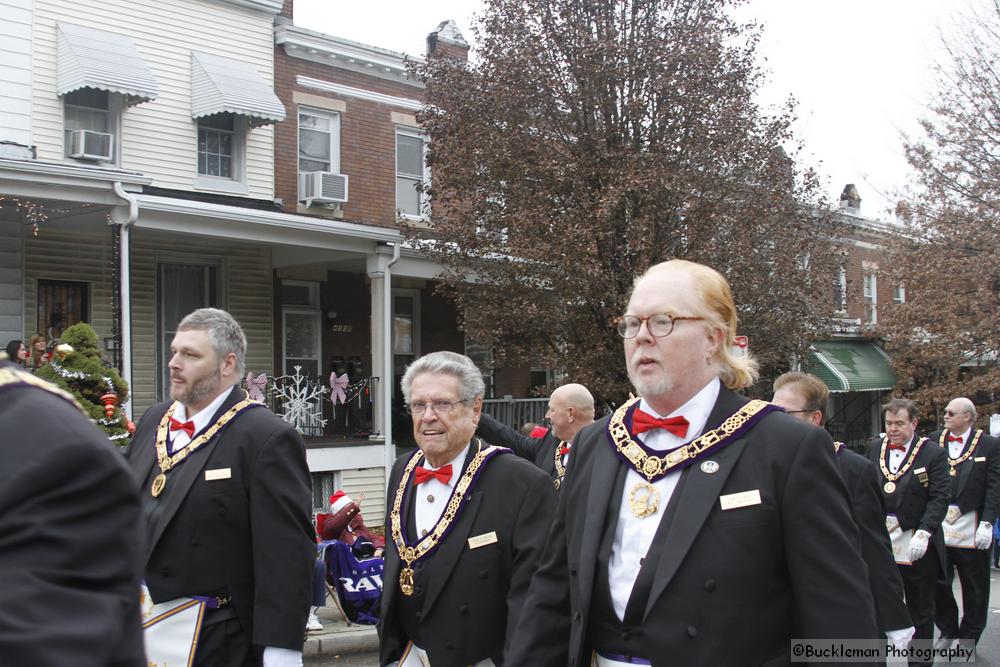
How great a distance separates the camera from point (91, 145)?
1556cm

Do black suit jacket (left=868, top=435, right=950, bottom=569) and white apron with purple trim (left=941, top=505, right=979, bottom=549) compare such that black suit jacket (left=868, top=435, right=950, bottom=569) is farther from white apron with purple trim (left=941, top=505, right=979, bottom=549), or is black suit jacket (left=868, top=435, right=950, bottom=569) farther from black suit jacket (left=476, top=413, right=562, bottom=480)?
black suit jacket (left=476, top=413, right=562, bottom=480)

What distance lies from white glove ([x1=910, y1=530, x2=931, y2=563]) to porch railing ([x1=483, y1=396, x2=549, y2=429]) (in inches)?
449

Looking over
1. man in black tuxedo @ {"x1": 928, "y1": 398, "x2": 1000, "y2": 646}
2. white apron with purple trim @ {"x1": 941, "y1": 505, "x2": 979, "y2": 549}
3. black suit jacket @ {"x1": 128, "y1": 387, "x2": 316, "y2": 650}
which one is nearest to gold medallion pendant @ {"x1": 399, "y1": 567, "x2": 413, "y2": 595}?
black suit jacket @ {"x1": 128, "y1": 387, "x2": 316, "y2": 650}

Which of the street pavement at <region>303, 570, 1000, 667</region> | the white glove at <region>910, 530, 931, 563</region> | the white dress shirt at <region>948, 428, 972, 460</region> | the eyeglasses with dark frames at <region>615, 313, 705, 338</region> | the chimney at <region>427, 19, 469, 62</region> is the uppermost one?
the chimney at <region>427, 19, 469, 62</region>

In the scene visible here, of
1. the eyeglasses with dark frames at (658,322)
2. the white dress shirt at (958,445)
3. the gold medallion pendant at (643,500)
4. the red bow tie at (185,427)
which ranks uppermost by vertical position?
the eyeglasses with dark frames at (658,322)

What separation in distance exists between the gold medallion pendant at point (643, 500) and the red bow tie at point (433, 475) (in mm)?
1304

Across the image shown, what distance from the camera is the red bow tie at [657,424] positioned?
3322 millimetres

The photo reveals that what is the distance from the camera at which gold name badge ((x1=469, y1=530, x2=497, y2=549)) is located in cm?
425

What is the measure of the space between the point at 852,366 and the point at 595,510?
90.8 ft

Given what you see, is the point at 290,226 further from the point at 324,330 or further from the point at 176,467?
the point at 176,467

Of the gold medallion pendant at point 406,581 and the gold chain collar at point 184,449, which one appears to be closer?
the gold medallion pendant at point 406,581

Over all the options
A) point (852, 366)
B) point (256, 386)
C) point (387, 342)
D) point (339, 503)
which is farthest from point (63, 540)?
point (852, 366)

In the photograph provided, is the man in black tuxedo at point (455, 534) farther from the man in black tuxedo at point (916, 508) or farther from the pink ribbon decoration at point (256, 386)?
the pink ribbon decoration at point (256, 386)

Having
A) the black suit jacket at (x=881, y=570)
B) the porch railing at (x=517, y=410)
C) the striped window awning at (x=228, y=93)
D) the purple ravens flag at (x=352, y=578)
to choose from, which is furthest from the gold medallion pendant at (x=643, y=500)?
the porch railing at (x=517, y=410)
